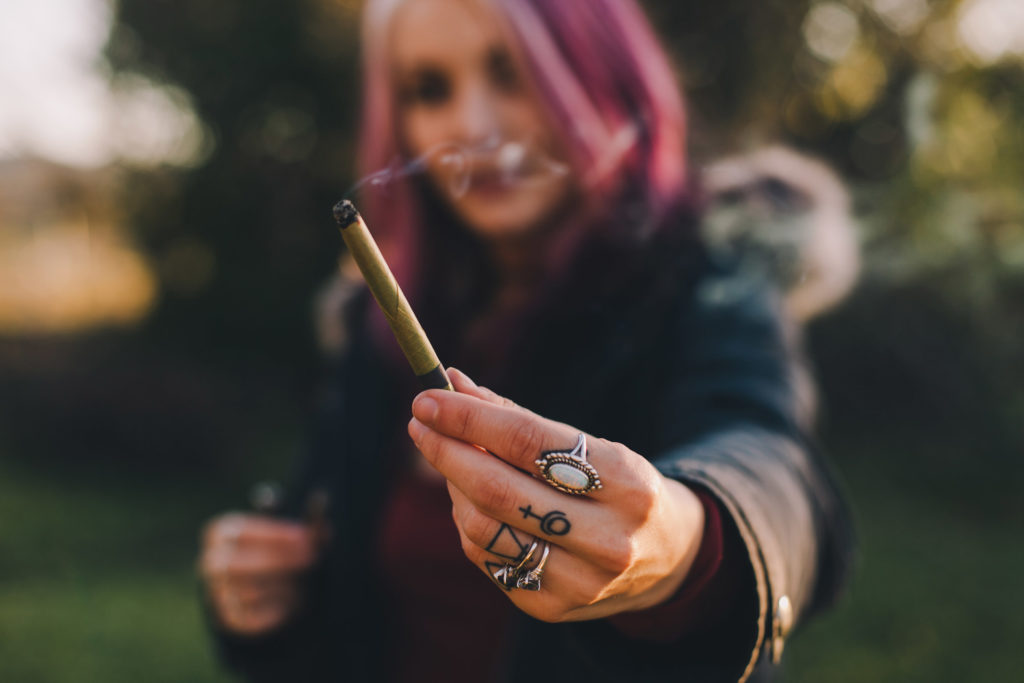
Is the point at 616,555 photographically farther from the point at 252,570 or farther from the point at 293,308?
the point at 293,308

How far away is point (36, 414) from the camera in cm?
870

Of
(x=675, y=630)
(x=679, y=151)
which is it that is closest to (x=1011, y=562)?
(x=679, y=151)

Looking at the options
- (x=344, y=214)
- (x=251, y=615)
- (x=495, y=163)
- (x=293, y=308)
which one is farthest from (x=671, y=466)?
(x=293, y=308)

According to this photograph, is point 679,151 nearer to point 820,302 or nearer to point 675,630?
point 820,302

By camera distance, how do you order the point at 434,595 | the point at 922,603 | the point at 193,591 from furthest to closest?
the point at 193,591, the point at 922,603, the point at 434,595

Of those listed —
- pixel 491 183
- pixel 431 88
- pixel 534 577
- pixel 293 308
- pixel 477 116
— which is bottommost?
pixel 534 577

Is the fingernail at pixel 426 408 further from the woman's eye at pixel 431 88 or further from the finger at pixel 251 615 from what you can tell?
the finger at pixel 251 615

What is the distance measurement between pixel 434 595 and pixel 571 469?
143 cm

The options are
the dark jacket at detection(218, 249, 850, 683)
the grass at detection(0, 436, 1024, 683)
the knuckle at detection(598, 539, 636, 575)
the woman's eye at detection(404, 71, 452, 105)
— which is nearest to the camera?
the knuckle at detection(598, 539, 636, 575)

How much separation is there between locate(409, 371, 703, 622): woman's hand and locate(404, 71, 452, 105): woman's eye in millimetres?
1169

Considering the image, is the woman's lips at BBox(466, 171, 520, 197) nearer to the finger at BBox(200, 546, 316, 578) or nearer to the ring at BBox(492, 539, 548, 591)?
the ring at BBox(492, 539, 548, 591)

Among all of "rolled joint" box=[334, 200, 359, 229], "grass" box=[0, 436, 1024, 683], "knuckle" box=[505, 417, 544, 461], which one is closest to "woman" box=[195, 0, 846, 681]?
"knuckle" box=[505, 417, 544, 461]

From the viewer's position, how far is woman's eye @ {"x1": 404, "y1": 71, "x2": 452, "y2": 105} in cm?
188

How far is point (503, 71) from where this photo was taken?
185cm
